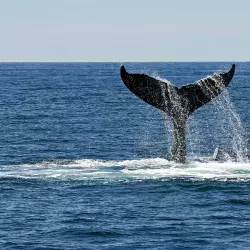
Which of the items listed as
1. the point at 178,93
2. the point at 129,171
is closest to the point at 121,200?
the point at 129,171

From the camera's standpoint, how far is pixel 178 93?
85.7 feet

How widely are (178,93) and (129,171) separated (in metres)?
2.72

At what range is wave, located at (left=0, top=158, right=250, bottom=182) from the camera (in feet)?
85.5

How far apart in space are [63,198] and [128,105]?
47.3 metres

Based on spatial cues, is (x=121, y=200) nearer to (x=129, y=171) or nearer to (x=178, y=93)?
(x=129, y=171)

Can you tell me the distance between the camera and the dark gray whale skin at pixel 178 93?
996 inches

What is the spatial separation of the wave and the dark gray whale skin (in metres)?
1.00

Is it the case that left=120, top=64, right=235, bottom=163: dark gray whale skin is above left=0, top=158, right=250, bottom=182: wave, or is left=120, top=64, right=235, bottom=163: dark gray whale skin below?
above

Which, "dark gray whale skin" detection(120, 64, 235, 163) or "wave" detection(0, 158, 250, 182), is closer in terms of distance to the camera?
"dark gray whale skin" detection(120, 64, 235, 163)

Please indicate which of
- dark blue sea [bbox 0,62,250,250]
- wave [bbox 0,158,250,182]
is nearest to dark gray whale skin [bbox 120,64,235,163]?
wave [bbox 0,158,250,182]

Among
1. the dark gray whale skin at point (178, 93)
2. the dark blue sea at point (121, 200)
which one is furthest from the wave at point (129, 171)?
the dark gray whale skin at point (178, 93)

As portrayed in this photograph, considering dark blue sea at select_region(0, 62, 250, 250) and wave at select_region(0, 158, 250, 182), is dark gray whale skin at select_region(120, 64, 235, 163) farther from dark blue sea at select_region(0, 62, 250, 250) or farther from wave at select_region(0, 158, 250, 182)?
dark blue sea at select_region(0, 62, 250, 250)

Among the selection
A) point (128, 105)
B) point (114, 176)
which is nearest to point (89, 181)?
point (114, 176)

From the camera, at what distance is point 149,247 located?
19906mm
